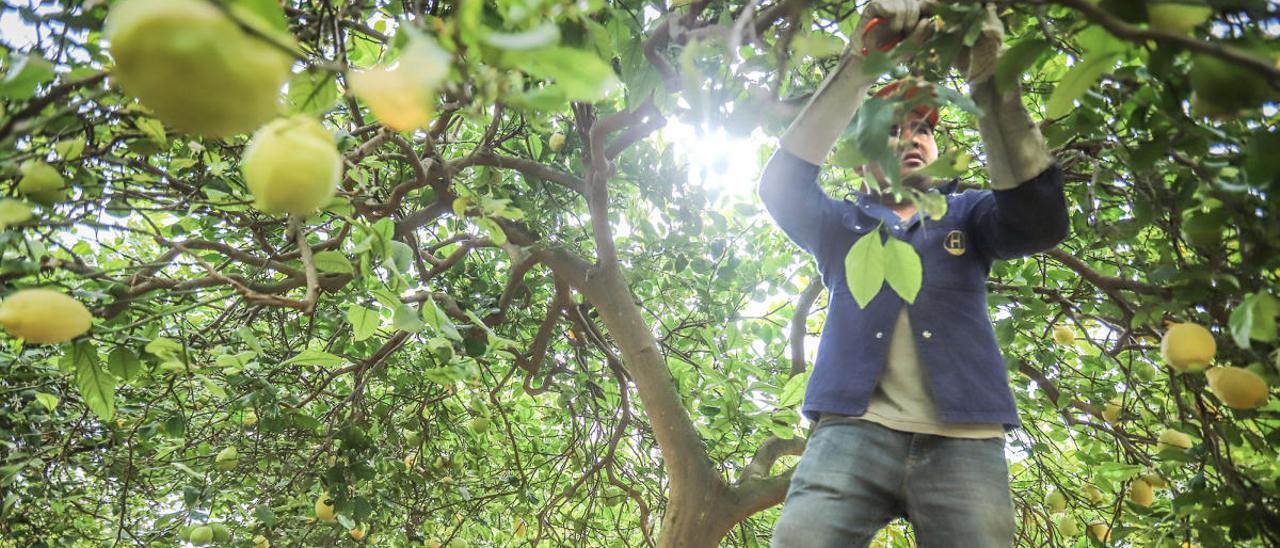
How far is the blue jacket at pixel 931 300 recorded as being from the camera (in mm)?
1438

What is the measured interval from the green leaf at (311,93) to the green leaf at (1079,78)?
0.74m

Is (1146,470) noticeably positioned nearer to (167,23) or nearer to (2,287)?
(167,23)

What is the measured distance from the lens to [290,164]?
65 cm

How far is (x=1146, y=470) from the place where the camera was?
6.24 feet

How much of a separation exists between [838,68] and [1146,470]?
142cm

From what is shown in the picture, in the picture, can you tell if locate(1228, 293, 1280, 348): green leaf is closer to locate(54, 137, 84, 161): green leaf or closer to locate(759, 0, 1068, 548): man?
locate(759, 0, 1068, 548): man

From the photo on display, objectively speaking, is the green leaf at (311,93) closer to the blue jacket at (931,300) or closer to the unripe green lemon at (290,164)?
the unripe green lemon at (290,164)

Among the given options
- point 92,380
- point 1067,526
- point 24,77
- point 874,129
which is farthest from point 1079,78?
point 1067,526

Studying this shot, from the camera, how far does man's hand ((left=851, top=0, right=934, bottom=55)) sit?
1031 mm

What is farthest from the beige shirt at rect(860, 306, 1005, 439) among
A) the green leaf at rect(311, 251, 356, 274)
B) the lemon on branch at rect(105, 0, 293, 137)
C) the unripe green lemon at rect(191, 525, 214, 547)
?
the unripe green lemon at rect(191, 525, 214, 547)

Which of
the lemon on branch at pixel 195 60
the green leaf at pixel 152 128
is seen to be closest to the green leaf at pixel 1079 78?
the lemon on branch at pixel 195 60

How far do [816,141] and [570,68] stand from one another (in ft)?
3.25

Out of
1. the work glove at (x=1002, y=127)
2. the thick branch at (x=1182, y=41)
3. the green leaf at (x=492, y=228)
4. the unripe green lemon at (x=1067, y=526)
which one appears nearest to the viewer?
the thick branch at (x=1182, y=41)

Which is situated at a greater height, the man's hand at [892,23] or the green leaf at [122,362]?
the man's hand at [892,23]
